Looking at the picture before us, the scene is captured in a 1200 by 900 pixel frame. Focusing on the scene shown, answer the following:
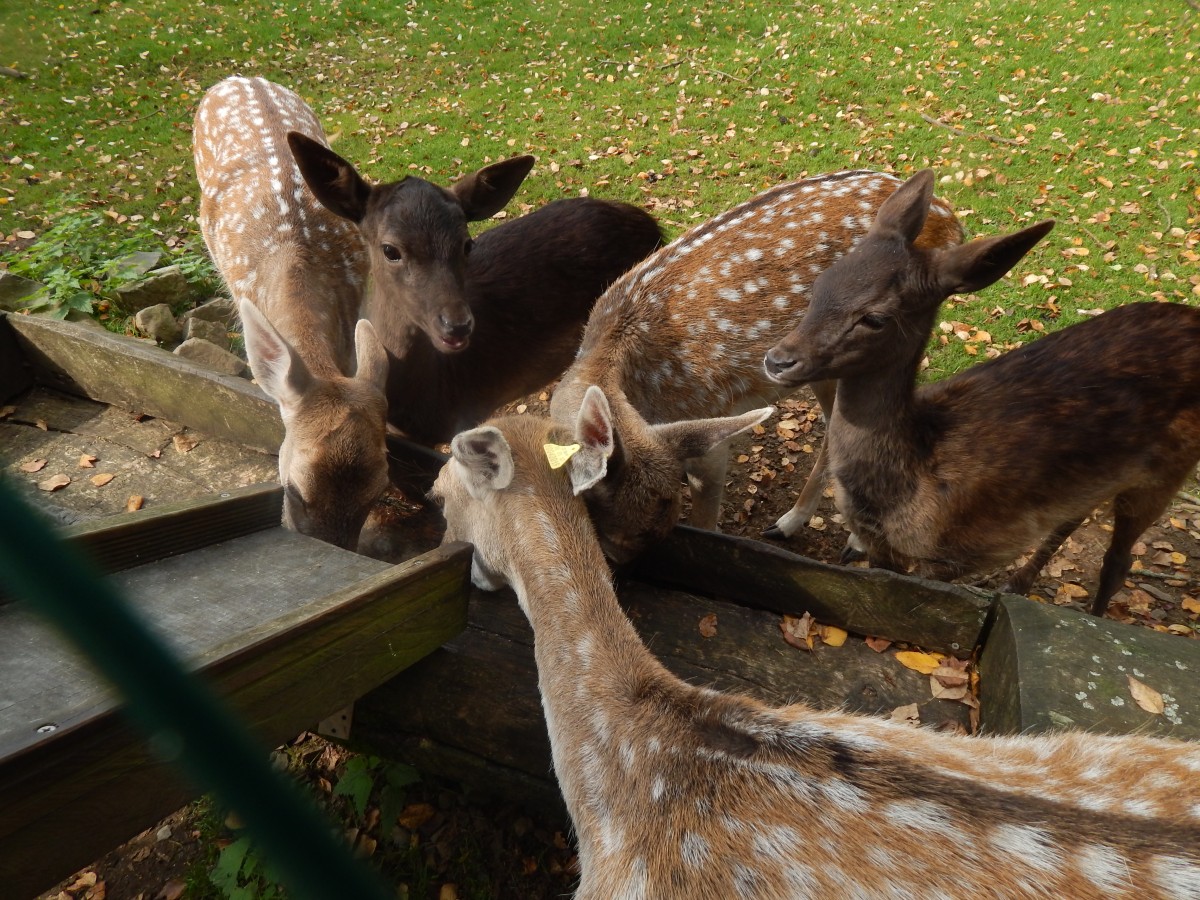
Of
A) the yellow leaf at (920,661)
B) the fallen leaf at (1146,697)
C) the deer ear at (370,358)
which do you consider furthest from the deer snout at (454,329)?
the fallen leaf at (1146,697)

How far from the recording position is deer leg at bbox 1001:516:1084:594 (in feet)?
12.9

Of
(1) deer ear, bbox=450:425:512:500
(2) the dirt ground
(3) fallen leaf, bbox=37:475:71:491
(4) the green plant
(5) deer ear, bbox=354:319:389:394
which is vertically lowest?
(2) the dirt ground

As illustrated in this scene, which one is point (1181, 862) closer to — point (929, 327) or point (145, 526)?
point (929, 327)

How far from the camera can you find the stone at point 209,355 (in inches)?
190

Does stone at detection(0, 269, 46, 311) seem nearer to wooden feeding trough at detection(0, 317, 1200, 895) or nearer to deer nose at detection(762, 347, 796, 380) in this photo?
wooden feeding trough at detection(0, 317, 1200, 895)

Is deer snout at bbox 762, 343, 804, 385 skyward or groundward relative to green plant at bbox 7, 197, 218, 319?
skyward

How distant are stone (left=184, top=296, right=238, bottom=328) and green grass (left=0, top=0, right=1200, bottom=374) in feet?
6.58

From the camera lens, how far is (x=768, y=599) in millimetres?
3020

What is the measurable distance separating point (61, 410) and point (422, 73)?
995cm

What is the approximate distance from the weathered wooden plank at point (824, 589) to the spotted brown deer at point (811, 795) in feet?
2.33

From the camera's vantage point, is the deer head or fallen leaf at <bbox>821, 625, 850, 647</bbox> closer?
fallen leaf at <bbox>821, 625, 850, 647</bbox>

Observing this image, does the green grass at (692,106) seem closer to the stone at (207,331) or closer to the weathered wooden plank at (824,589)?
the stone at (207,331)

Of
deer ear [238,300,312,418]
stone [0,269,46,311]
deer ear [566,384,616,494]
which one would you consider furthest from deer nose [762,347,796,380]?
stone [0,269,46,311]

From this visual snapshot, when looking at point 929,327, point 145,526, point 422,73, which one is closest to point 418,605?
point 145,526
